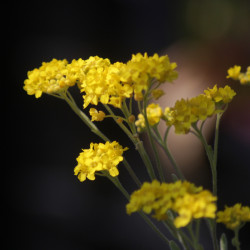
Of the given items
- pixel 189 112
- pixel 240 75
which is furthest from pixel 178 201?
pixel 240 75

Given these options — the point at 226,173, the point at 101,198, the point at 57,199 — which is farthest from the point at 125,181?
the point at 226,173

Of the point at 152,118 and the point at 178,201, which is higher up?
the point at 152,118

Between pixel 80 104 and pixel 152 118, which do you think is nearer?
pixel 152 118

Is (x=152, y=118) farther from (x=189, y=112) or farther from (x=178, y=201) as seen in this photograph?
(x=178, y=201)

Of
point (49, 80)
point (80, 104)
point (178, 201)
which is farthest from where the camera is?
point (80, 104)

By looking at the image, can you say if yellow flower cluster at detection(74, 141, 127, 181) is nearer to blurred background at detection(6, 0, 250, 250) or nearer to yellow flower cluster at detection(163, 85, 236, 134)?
yellow flower cluster at detection(163, 85, 236, 134)

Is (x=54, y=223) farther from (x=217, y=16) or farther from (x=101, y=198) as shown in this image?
(x=217, y=16)

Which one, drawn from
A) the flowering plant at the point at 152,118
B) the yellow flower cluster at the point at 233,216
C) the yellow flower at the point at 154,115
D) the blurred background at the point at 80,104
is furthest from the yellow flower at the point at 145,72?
the blurred background at the point at 80,104

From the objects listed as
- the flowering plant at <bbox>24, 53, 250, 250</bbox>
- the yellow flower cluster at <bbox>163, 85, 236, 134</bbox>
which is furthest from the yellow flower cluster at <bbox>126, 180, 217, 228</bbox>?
the yellow flower cluster at <bbox>163, 85, 236, 134</bbox>
